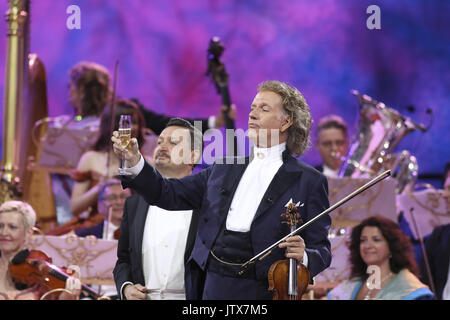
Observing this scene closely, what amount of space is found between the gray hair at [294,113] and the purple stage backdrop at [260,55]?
384cm

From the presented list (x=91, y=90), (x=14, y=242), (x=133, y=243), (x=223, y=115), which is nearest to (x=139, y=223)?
(x=133, y=243)

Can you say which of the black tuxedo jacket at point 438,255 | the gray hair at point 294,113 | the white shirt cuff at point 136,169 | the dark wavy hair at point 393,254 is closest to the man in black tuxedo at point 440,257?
the black tuxedo jacket at point 438,255

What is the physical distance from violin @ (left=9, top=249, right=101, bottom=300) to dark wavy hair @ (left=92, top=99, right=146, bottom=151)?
1282 millimetres

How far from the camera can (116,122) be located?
5301 mm

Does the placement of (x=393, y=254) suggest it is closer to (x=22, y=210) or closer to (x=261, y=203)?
(x=261, y=203)

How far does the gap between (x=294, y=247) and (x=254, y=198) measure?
33 cm

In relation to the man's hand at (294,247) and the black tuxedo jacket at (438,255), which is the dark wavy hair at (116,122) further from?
the man's hand at (294,247)

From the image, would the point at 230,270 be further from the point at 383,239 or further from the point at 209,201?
the point at 383,239

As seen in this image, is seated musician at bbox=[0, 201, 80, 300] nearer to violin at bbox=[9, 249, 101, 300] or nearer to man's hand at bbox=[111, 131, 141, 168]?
violin at bbox=[9, 249, 101, 300]

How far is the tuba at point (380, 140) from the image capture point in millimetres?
5758

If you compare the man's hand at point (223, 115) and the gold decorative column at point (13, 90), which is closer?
the gold decorative column at point (13, 90)

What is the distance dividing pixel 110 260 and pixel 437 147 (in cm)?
385
